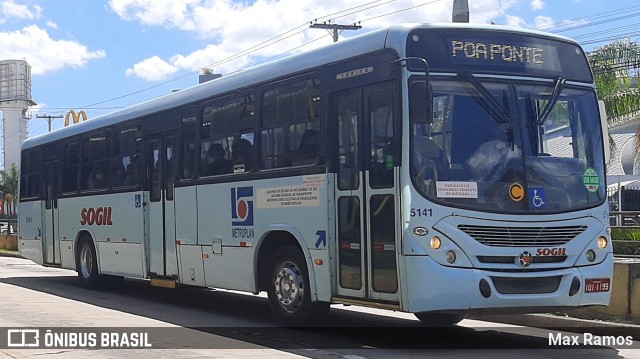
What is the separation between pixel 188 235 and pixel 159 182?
152 centimetres

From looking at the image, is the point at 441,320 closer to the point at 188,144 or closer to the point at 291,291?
the point at 291,291

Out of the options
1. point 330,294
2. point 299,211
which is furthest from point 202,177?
point 330,294

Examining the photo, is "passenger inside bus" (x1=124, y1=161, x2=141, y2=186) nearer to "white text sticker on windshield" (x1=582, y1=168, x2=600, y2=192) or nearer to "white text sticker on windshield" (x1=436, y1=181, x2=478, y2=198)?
"white text sticker on windshield" (x1=436, y1=181, x2=478, y2=198)

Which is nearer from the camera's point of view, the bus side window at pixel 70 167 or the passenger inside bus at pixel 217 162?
the passenger inside bus at pixel 217 162

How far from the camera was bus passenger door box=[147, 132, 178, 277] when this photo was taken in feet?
50.0

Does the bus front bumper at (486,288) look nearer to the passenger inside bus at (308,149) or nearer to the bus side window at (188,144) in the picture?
the passenger inside bus at (308,149)

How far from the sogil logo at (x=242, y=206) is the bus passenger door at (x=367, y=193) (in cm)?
217

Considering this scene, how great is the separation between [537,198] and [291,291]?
358 cm

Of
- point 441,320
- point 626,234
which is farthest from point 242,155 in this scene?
point 626,234

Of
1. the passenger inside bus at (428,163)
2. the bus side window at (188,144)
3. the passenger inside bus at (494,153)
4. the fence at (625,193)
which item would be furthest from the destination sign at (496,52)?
Answer: the fence at (625,193)

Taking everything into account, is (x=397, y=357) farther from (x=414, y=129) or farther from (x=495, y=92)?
(x=495, y=92)

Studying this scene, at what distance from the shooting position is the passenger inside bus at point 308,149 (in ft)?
37.5

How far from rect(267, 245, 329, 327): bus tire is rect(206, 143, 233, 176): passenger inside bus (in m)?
1.74

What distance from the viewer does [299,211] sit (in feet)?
38.5
